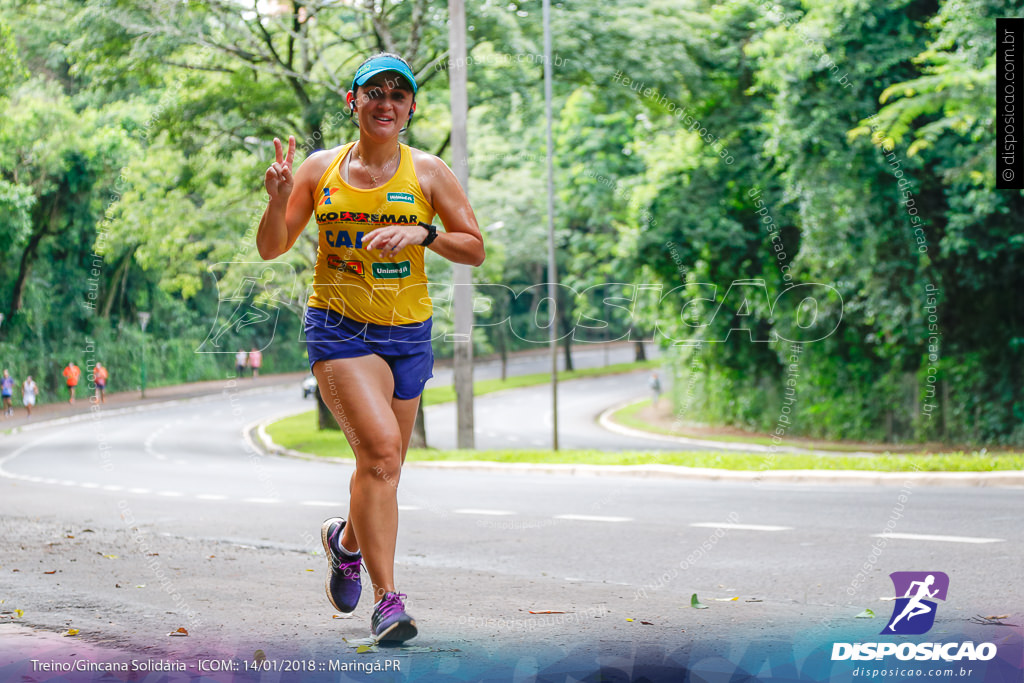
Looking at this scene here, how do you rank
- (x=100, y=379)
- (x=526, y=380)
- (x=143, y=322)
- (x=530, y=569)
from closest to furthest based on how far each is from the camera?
(x=530, y=569), (x=100, y=379), (x=143, y=322), (x=526, y=380)

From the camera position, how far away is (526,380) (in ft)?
181

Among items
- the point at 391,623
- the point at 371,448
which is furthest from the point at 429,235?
the point at 391,623

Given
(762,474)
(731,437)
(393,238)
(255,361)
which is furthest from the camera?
(255,361)

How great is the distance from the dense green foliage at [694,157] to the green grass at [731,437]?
3.17 ft

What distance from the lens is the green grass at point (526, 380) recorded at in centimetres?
4712

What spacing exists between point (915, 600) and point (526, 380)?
49640 mm

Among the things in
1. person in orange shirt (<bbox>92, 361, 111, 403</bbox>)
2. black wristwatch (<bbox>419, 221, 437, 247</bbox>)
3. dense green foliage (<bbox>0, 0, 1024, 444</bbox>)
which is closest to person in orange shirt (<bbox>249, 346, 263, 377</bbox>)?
person in orange shirt (<bbox>92, 361, 111, 403</bbox>)

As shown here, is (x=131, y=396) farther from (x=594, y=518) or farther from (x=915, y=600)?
(x=915, y=600)

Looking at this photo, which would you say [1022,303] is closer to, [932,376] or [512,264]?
[932,376]

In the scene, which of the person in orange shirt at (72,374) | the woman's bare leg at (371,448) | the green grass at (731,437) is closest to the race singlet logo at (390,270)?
the woman's bare leg at (371,448)

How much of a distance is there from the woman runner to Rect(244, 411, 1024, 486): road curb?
962 centimetres

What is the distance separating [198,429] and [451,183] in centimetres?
3050

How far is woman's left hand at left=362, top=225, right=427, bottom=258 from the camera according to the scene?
159 inches

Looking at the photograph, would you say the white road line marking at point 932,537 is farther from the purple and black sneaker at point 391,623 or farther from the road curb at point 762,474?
the purple and black sneaker at point 391,623
